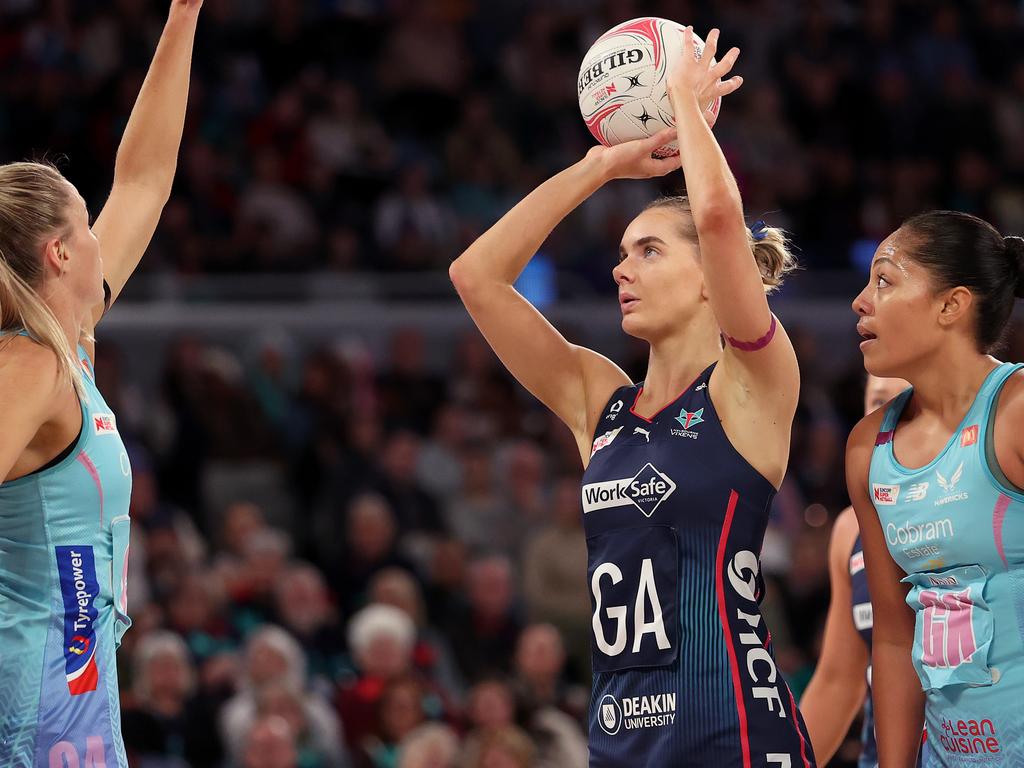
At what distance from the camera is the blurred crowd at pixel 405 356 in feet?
25.9

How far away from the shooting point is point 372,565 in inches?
357

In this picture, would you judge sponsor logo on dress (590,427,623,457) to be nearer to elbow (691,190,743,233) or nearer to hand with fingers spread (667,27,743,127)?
elbow (691,190,743,233)

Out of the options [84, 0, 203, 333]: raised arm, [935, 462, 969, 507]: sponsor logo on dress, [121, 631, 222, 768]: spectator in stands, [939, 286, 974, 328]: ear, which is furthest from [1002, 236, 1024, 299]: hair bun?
[121, 631, 222, 768]: spectator in stands

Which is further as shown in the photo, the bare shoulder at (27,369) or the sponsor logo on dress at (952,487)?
the sponsor logo on dress at (952,487)

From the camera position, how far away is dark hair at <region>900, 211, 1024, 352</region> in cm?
374

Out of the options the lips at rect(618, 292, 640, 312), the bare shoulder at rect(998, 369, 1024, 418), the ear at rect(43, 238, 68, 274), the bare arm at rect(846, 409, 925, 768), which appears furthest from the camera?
the lips at rect(618, 292, 640, 312)

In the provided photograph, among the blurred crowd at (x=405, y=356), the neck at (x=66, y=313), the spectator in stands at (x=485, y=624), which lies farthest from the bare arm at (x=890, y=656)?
the spectator in stands at (x=485, y=624)

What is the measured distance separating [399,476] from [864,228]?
539 centimetres

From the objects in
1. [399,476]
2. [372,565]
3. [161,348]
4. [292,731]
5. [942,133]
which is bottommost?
[292,731]

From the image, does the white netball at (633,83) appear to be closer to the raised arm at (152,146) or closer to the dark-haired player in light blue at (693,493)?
the dark-haired player in light blue at (693,493)

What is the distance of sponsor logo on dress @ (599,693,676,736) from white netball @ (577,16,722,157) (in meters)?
1.48

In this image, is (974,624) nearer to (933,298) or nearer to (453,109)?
(933,298)

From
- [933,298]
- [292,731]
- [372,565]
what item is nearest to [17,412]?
[933,298]

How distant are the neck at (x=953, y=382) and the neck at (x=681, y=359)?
0.54 meters
